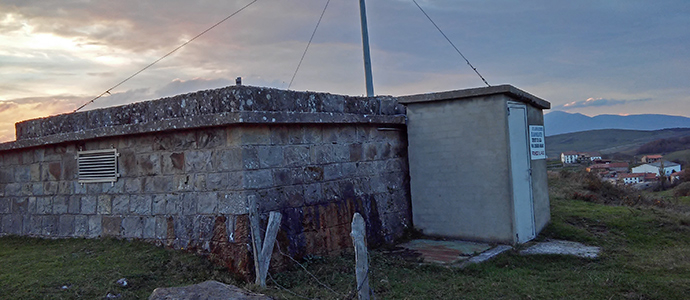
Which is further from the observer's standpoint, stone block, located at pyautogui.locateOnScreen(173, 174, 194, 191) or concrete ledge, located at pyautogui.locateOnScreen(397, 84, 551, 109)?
concrete ledge, located at pyautogui.locateOnScreen(397, 84, 551, 109)

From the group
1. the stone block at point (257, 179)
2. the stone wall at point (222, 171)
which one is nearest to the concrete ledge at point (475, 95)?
the stone wall at point (222, 171)

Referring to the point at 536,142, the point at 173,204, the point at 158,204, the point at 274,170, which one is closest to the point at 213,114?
the point at 274,170

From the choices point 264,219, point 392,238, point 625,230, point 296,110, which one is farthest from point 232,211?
point 625,230

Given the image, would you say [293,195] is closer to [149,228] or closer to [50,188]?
[149,228]

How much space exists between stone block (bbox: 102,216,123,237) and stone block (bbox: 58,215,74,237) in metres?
0.86

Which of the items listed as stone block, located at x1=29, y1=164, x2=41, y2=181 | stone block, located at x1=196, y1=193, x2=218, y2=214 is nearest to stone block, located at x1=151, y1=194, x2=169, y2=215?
stone block, located at x1=196, y1=193, x2=218, y2=214

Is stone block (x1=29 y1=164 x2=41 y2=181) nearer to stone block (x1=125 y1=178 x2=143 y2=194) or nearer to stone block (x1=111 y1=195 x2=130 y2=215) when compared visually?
stone block (x1=111 y1=195 x2=130 y2=215)

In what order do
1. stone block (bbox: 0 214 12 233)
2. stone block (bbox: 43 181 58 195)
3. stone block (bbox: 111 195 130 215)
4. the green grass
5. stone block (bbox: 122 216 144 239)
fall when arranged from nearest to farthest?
the green grass → stone block (bbox: 122 216 144 239) → stone block (bbox: 111 195 130 215) → stone block (bbox: 43 181 58 195) → stone block (bbox: 0 214 12 233)

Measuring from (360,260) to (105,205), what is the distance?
5073 mm

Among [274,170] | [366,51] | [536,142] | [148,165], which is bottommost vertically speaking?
[274,170]

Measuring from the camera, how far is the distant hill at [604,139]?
67.6 m

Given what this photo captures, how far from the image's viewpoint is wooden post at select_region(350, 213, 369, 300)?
4.71 meters

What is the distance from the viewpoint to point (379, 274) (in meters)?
6.77

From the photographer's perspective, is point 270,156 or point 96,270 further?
point 270,156
